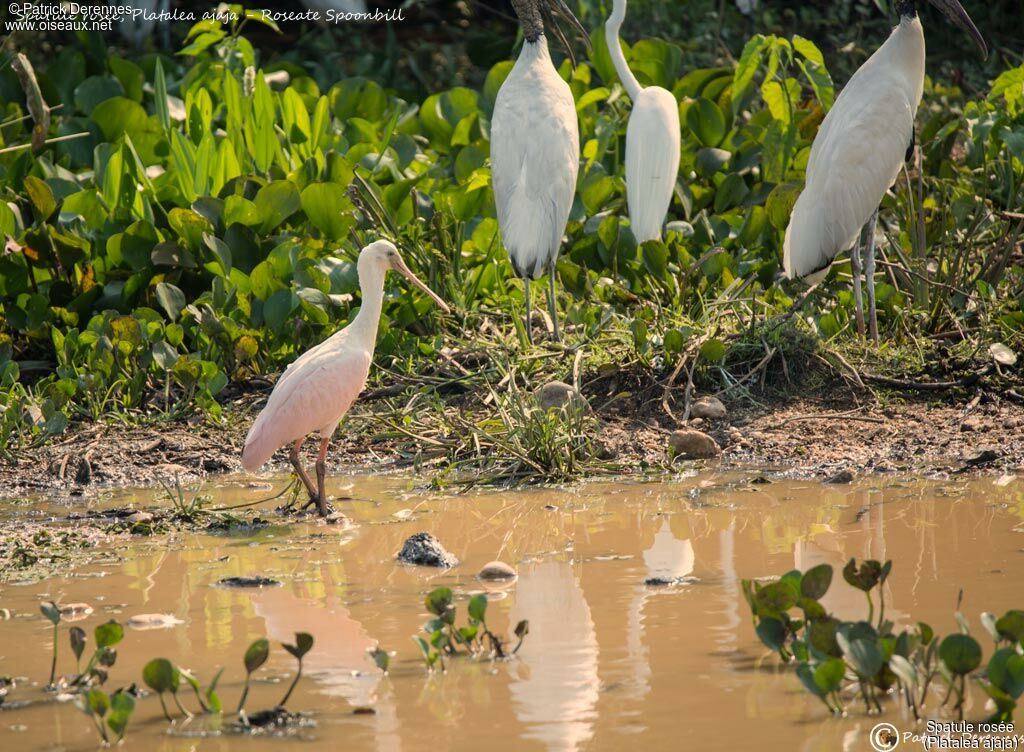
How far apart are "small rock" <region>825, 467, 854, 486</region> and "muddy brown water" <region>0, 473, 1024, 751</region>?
0.14ft

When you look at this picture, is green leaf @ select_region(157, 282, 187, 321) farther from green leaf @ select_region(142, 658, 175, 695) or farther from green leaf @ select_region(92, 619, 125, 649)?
green leaf @ select_region(142, 658, 175, 695)

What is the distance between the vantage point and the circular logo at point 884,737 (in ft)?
8.82

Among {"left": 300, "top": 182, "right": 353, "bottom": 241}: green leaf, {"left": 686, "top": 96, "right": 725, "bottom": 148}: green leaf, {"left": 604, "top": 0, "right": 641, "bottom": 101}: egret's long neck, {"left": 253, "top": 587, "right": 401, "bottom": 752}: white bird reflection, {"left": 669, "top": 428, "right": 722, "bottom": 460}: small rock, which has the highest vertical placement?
{"left": 604, "top": 0, "right": 641, "bottom": 101}: egret's long neck

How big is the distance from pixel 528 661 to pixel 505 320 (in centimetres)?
372

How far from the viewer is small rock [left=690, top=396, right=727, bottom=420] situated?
231 inches

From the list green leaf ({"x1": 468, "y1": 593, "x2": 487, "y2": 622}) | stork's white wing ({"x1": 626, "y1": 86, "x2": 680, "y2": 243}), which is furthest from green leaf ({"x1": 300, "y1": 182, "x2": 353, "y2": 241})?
green leaf ({"x1": 468, "y1": 593, "x2": 487, "y2": 622})

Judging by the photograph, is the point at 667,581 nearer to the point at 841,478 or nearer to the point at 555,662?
the point at 555,662

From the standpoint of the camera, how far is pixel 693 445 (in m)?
5.54

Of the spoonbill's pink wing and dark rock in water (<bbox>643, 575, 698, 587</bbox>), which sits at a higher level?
the spoonbill's pink wing

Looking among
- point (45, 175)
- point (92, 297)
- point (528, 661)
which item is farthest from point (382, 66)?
point (528, 661)

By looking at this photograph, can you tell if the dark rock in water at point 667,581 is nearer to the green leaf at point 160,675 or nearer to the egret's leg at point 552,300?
the green leaf at point 160,675

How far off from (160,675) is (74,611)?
3.25ft

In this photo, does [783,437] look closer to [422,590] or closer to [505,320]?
[505,320]

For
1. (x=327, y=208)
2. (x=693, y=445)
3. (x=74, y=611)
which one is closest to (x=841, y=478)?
(x=693, y=445)
